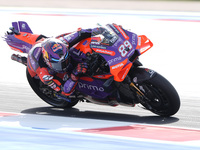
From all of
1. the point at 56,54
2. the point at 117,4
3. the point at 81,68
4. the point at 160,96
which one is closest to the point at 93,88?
the point at 81,68

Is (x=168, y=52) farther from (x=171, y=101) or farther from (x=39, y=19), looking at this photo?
(x=39, y=19)

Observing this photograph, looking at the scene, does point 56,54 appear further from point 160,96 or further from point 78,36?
point 160,96

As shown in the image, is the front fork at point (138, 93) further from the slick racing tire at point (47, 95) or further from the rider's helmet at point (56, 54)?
the slick racing tire at point (47, 95)

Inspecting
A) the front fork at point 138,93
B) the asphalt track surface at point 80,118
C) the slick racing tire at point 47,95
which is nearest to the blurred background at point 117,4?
the asphalt track surface at point 80,118

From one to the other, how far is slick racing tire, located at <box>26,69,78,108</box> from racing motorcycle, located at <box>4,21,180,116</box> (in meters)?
0.39

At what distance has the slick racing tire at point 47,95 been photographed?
20.0ft

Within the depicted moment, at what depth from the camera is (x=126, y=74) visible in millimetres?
4941

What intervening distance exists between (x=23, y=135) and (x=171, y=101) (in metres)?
1.84

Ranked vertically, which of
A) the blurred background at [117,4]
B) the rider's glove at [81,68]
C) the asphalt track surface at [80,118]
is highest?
the blurred background at [117,4]

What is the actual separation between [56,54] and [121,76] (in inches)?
34.4

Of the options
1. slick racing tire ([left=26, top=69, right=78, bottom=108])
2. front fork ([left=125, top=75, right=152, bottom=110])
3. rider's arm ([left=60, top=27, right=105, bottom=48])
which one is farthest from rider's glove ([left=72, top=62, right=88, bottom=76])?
slick racing tire ([left=26, top=69, right=78, bottom=108])

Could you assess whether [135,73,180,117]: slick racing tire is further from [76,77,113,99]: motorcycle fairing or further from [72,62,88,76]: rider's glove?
[72,62,88,76]: rider's glove

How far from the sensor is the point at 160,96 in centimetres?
505

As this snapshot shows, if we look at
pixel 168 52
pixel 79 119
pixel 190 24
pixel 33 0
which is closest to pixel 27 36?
pixel 79 119
